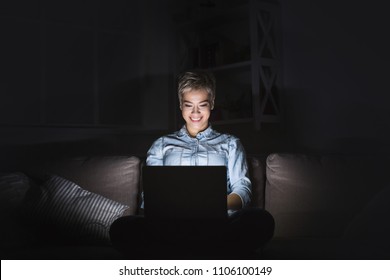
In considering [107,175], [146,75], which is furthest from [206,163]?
[146,75]

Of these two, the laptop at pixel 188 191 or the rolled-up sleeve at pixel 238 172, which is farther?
the rolled-up sleeve at pixel 238 172

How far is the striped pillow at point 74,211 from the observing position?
76.4 inches

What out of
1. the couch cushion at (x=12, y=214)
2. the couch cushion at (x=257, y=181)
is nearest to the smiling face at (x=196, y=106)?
the couch cushion at (x=257, y=181)

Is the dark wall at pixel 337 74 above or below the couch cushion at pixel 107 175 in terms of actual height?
above

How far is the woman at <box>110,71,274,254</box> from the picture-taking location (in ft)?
5.19

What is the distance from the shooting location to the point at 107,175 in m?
2.19

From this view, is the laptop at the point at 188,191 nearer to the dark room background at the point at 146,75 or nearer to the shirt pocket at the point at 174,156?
the shirt pocket at the point at 174,156

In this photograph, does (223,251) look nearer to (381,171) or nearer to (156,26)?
(381,171)

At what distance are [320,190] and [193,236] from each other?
71 centimetres

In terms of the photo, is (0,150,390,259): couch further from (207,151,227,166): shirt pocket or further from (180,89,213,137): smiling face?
(180,89,213,137): smiling face

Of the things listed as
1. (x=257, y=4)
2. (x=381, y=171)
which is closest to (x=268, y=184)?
(x=381, y=171)

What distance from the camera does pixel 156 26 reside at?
10.8 ft

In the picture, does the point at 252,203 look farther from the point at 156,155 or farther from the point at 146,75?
the point at 146,75

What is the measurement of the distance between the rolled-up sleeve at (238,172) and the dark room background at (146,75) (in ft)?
2.35
